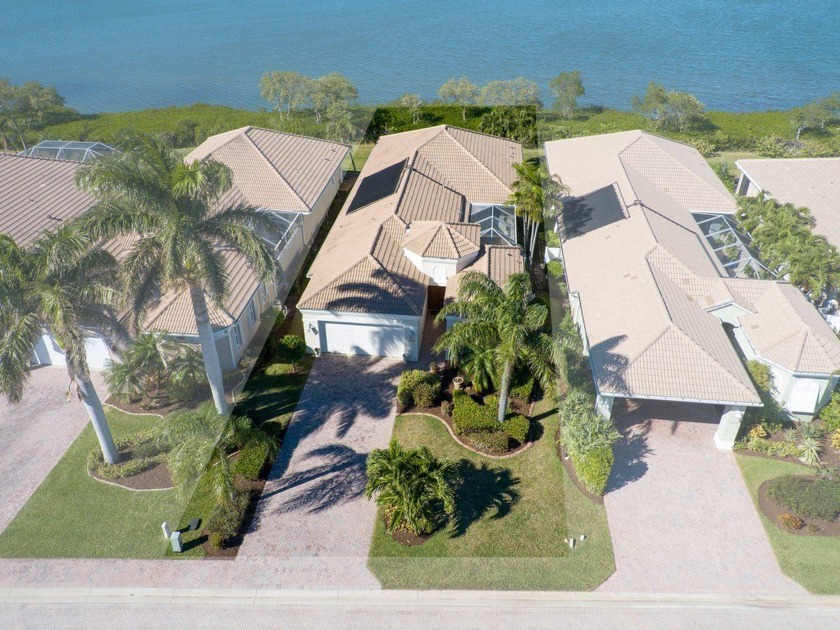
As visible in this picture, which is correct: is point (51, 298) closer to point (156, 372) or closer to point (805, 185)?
point (156, 372)

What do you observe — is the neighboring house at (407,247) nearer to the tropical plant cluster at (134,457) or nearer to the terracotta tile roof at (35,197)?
the tropical plant cluster at (134,457)

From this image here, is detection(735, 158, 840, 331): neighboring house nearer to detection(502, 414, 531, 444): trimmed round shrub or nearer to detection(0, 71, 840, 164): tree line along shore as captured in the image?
detection(0, 71, 840, 164): tree line along shore

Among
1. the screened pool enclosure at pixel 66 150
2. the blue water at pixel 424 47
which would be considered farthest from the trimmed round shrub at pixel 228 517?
the blue water at pixel 424 47

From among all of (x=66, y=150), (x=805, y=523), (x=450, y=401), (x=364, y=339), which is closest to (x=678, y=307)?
(x=805, y=523)

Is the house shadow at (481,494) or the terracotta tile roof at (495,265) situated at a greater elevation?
the terracotta tile roof at (495,265)

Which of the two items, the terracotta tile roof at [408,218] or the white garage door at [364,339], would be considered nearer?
the white garage door at [364,339]

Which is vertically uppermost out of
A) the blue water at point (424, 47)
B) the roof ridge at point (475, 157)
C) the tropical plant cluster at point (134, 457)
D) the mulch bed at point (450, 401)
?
the blue water at point (424, 47)
